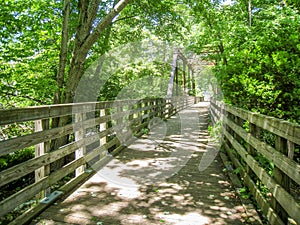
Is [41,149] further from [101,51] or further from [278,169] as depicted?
[101,51]

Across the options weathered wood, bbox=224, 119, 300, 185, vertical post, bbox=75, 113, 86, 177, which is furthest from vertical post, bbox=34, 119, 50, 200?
weathered wood, bbox=224, 119, 300, 185

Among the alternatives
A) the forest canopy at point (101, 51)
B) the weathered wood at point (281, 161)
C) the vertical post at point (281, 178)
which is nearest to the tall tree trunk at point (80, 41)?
the forest canopy at point (101, 51)

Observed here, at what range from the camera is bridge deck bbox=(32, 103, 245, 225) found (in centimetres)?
259

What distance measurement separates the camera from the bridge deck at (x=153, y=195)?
2594mm

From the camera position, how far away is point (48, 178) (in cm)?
283

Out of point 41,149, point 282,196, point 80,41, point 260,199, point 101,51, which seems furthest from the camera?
point 101,51

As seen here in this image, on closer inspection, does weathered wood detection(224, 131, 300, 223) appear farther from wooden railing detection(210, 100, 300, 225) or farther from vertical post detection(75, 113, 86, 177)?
vertical post detection(75, 113, 86, 177)

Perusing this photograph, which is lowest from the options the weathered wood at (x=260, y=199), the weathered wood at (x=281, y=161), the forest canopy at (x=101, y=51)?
the weathered wood at (x=260, y=199)

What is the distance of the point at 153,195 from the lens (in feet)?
10.4

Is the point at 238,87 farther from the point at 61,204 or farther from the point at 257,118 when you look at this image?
the point at 61,204

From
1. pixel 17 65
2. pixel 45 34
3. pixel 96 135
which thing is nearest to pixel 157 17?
pixel 45 34

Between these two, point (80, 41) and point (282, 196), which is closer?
point (282, 196)

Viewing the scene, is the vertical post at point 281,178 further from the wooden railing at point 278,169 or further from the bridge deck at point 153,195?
the bridge deck at point 153,195

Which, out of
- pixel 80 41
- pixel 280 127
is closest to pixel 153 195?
pixel 280 127
